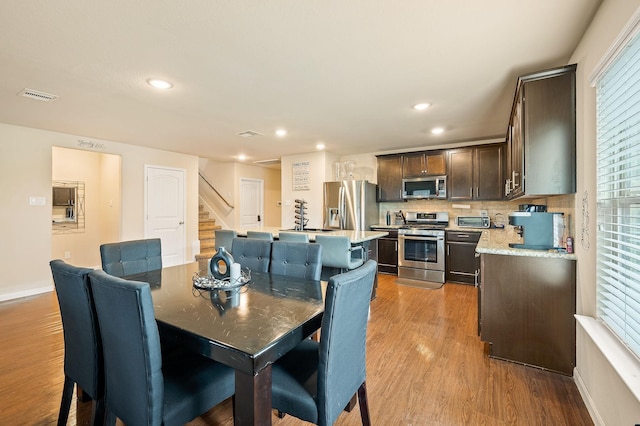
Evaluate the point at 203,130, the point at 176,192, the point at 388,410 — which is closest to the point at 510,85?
the point at 388,410

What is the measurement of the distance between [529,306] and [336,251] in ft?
5.68

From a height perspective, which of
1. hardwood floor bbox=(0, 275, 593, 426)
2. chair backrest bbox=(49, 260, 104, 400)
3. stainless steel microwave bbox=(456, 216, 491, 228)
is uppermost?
stainless steel microwave bbox=(456, 216, 491, 228)

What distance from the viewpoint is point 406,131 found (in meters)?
4.45

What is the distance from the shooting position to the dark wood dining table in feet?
3.58

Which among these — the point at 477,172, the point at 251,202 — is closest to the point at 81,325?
the point at 477,172

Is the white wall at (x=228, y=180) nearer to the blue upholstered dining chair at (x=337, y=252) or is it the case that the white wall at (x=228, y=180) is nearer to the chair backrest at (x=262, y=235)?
the chair backrest at (x=262, y=235)

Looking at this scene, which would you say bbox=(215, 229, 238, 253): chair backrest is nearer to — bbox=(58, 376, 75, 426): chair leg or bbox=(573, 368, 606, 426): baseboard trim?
bbox=(58, 376, 75, 426): chair leg

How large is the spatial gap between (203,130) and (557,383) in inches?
183

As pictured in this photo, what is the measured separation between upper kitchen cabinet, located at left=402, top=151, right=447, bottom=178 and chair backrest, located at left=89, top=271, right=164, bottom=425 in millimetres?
5015

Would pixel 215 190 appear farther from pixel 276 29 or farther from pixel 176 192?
pixel 276 29

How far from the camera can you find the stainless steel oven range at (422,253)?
4.84 m

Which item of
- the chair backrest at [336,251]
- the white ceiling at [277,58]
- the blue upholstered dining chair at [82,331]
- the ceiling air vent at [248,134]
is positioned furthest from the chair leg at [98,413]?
the ceiling air vent at [248,134]

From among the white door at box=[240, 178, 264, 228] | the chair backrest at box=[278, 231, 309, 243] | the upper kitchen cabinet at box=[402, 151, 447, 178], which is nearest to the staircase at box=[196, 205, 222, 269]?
the white door at box=[240, 178, 264, 228]

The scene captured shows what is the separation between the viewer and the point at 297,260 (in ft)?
7.55
